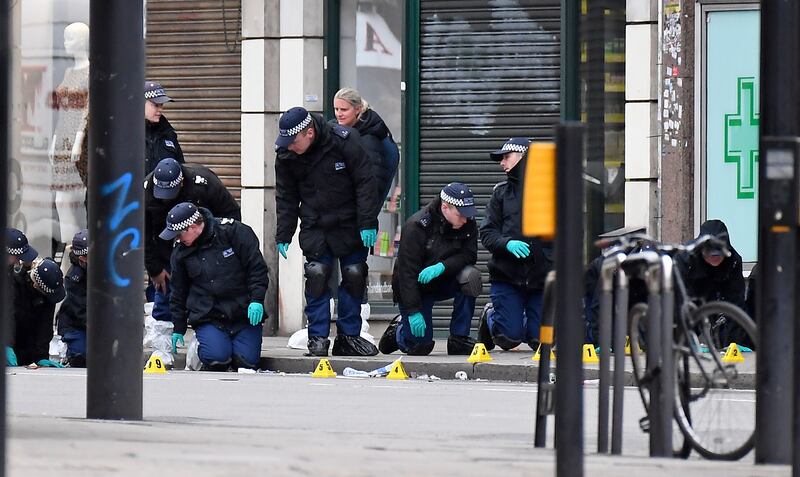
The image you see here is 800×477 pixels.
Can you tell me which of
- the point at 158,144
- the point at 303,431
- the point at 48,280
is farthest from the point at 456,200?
the point at 303,431

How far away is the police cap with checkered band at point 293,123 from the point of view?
46.9 ft

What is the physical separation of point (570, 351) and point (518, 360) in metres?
8.71

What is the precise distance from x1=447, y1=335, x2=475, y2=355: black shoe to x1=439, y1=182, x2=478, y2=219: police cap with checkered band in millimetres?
1021

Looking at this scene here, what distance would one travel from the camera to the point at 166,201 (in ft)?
49.0

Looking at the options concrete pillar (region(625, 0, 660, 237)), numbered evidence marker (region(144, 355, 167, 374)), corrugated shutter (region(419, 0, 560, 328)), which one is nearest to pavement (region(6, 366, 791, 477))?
numbered evidence marker (region(144, 355, 167, 374))

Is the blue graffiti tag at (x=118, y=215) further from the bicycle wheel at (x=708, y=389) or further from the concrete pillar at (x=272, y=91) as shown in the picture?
the concrete pillar at (x=272, y=91)

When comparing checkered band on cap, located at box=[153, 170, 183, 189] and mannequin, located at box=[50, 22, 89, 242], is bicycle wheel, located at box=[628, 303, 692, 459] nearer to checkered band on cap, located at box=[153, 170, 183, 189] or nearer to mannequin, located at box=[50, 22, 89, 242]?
checkered band on cap, located at box=[153, 170, 183, 189]

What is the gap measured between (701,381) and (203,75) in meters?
11.0

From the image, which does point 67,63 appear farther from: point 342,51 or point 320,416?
point 320,416

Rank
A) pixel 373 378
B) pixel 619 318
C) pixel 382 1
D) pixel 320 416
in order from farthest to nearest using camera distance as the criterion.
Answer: pixel 382 1 → pixel 373 378 → pixel 320 416 → pixel 619 318

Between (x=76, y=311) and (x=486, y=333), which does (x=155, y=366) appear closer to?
(x=76, y=311)

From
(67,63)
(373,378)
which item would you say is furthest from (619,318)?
(67,63)

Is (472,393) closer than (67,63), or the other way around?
(472,393)

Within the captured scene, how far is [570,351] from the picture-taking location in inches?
214
